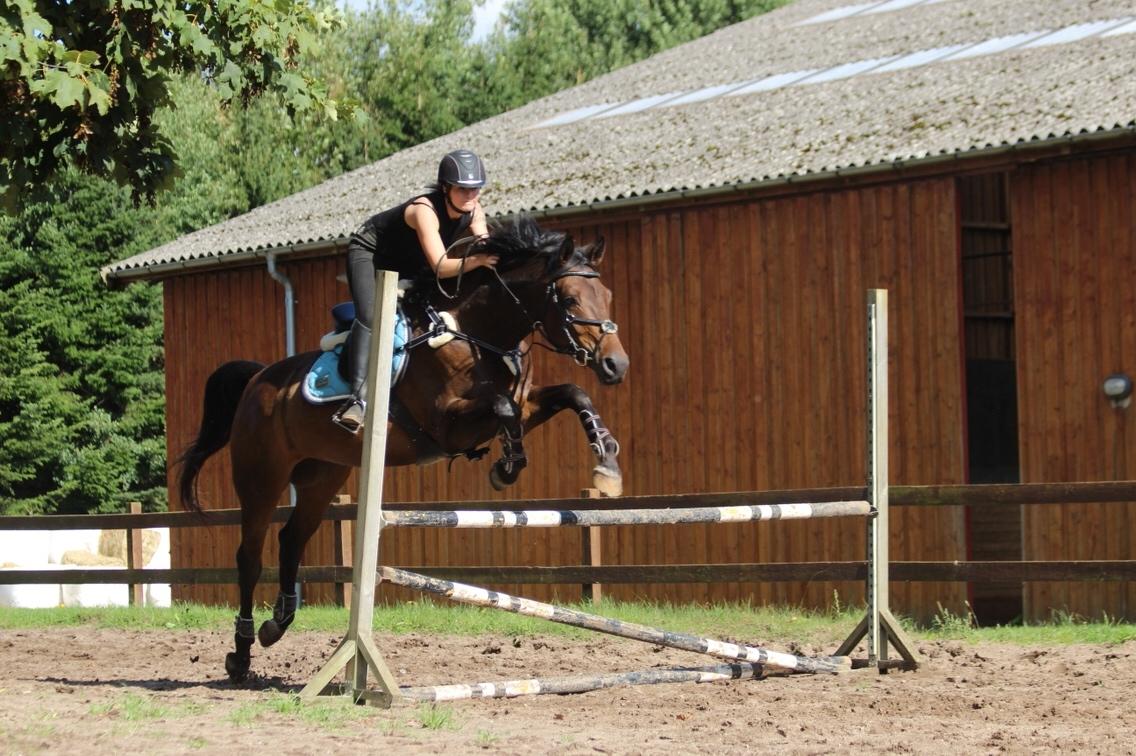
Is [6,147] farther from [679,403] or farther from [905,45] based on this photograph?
[905,45]

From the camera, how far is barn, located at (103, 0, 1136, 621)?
45.1 ft

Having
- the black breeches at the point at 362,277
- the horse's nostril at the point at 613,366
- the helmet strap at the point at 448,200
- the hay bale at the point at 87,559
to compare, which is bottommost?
the hay bale at the point at 87,559

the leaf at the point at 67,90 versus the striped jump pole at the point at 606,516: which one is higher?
the leaf at the point at 67,90

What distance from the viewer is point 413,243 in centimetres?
846

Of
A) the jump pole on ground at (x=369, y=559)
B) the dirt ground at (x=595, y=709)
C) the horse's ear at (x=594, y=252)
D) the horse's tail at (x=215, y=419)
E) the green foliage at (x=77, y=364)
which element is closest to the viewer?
the dirt ground at (x=595, y=709)

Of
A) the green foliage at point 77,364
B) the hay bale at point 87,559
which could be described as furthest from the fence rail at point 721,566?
the green foliage at point 77,364

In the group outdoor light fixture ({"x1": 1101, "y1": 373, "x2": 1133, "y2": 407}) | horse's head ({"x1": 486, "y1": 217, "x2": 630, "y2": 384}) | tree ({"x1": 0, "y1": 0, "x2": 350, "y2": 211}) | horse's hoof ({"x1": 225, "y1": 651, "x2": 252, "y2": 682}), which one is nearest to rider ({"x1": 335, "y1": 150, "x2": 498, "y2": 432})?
horse's head ({"x1": 486, "y1": 217, "x2": 630, "y2": 384})

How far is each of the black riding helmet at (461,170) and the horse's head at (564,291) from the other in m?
0.28

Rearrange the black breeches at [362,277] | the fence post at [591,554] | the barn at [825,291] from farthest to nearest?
the barn at [825,291], the fence post at [591,554], the black breeches at [362,277]

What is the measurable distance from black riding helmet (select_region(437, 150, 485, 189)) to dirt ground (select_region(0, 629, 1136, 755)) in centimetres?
252

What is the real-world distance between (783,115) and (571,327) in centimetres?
1037

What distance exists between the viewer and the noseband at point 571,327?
292 inches

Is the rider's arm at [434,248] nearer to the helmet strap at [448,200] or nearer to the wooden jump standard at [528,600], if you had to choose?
the helmet strap at [448,200]

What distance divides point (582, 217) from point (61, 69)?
7213 mm
